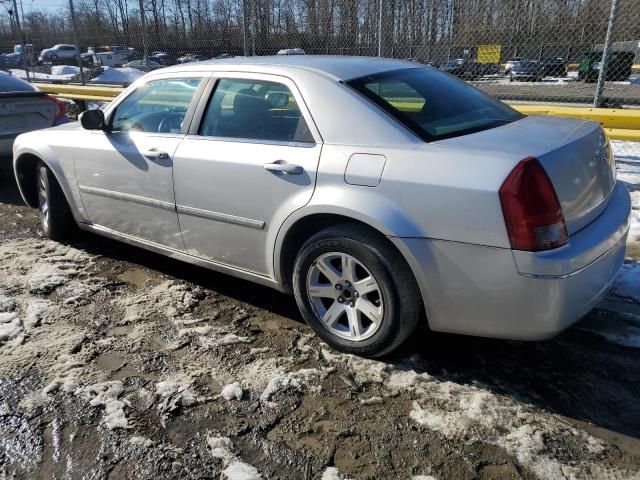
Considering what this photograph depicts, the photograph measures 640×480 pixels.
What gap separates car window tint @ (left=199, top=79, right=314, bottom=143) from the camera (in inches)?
123

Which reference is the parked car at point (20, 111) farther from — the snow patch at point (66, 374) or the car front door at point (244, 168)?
the snow patch at point (66, 374)

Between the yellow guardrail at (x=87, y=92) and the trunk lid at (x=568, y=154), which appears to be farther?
the yellow guardrail at (x=87, y=92)

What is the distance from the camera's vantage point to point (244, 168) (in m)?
3.17

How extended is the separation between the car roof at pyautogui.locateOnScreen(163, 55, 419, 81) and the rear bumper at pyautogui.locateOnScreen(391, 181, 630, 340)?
3.78 ft

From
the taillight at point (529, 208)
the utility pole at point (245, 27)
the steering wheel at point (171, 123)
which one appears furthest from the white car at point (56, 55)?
the taillight at point (529, 208)

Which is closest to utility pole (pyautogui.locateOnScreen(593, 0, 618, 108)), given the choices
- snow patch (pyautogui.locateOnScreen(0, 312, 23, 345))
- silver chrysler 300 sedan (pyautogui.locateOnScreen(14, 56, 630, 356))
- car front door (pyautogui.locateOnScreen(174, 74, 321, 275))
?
silver chrysler 300 sedan (pyautogui.locateOnScreen(14, 56, 630, 356))

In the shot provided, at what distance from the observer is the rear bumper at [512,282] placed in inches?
94.3

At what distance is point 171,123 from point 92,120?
728mm

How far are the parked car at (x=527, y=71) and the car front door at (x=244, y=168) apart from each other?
6919 mm

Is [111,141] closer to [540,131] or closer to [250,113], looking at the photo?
[250,113]

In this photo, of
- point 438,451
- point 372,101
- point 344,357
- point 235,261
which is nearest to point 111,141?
point 235,261

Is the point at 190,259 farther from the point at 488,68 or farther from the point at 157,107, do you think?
the point at 488,68

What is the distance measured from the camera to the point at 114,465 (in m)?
2.32

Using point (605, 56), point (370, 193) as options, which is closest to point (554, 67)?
point (605, 56)
